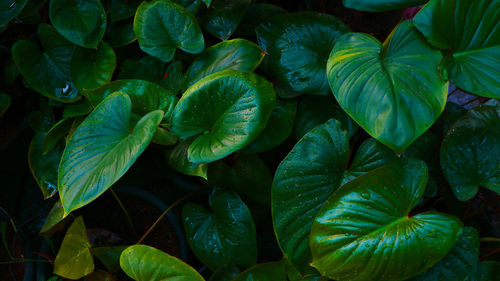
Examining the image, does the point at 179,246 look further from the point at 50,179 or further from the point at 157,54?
the point at 157,54

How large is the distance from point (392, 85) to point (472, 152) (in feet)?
1.08

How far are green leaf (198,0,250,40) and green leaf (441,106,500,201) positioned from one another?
2.18ft

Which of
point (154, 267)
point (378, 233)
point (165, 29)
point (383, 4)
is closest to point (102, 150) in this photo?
point (154, 267)

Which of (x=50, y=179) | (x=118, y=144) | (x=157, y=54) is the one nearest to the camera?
(x=118, y=144)

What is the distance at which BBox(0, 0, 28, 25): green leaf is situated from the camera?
1096mm

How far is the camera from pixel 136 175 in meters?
1.36

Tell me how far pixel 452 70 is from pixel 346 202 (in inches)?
14.4

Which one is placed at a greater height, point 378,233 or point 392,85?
point 392,85

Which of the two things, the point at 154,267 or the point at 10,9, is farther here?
the point at 10,9

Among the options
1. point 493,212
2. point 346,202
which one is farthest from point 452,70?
point 493,212

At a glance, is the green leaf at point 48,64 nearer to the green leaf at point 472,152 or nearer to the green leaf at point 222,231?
the green leaf at point 222,231

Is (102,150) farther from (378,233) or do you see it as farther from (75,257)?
(378,233)

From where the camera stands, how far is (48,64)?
1184mm

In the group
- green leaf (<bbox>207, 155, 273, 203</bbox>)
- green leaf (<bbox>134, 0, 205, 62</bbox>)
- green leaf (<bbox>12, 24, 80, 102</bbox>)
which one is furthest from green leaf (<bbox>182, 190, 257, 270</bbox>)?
green leaf (<bbox>12, 24, 80, 102</bbox>)
